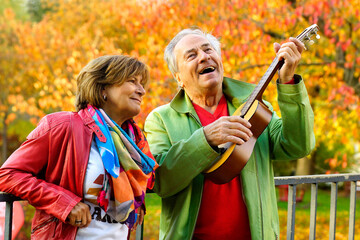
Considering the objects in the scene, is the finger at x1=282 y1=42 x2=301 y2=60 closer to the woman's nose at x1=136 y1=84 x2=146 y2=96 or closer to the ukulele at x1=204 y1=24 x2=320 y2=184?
the ukulele at x1=204 y1=24 x2=320 y2=184

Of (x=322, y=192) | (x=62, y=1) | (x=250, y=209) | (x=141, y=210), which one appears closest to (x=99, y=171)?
(x=141, y=210)

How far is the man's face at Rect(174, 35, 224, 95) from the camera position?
7.15 feet

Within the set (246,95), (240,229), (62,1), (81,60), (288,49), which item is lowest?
(240,229)

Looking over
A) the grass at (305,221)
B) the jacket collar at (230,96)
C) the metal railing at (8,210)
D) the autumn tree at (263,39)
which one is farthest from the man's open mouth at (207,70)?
the grass at (305,221)

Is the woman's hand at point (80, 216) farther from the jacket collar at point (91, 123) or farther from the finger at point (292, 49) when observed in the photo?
the finger at point (292, 49)

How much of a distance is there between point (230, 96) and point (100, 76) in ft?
2.29

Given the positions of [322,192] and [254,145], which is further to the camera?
[322,192]

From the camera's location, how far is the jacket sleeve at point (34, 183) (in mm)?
1621

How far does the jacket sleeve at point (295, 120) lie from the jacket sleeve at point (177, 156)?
363mm

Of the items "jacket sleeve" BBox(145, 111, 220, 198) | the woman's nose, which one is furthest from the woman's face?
"jacket sleeve" BBox(145, 111, 220, 198)

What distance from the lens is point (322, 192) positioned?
49.7 ft

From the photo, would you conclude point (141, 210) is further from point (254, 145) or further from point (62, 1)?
point (62, 1)

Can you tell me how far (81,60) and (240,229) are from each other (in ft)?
29.2

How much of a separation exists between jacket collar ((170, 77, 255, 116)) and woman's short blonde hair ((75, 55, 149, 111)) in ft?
1.23
